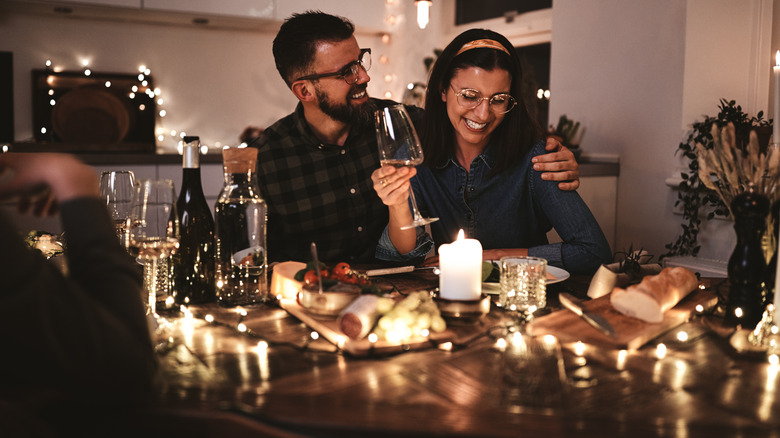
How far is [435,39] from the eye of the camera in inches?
167

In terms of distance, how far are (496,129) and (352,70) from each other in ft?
1.61

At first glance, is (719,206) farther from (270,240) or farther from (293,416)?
(293,416)

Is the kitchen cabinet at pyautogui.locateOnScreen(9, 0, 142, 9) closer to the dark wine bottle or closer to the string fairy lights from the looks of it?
the string fairy lights

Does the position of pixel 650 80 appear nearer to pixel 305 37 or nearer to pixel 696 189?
pixel 696 189

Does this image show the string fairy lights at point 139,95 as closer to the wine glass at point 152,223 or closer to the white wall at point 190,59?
the white wall at point 190,59

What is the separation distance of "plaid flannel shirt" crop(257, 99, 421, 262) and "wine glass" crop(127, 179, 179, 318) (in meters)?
0.92

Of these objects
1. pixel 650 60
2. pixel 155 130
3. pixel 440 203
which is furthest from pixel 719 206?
pixel 155 130

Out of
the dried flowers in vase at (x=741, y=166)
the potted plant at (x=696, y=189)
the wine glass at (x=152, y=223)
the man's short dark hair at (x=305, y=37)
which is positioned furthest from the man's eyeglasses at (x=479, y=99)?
the potted plant at (x=696, y=189)

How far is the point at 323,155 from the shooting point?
2113 mm

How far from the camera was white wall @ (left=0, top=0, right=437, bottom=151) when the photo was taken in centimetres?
342

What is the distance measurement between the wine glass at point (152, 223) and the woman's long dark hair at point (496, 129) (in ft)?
3.01

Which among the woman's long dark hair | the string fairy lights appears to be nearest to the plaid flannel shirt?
the woman's long dark hair

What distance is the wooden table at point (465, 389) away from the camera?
0.74 meters

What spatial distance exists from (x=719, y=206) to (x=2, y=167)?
2.43m
